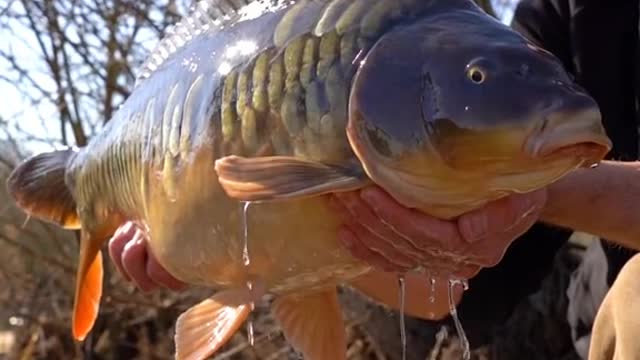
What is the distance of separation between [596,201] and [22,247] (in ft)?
13.2

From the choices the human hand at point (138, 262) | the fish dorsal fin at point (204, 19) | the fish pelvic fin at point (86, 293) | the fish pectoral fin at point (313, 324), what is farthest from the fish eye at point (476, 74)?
the fish pelvic fin at point (86, 293)

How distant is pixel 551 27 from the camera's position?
2.71 meters

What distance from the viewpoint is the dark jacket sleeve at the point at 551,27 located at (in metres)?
2.71

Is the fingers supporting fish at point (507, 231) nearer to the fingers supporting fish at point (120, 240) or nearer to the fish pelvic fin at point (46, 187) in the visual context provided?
the fingers supporting fish at point (120, 240)

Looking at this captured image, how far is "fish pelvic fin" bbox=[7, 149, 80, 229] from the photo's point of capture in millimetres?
2365

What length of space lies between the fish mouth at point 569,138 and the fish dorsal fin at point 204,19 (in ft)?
1.58

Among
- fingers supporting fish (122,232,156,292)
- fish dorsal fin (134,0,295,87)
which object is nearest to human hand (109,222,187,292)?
Result: fingers supporting fish (122,232,156,292)

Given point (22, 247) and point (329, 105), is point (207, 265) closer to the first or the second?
point (329, 105)

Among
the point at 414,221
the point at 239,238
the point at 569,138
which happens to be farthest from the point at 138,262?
the point at 569,138

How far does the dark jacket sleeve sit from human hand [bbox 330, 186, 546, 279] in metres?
1.18

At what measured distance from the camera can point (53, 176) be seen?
→ 7.79 feet

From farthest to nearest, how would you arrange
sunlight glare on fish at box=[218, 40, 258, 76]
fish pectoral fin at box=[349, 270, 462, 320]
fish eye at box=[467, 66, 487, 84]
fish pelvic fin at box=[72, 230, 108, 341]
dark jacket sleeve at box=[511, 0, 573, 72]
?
dark jacket sleeve at box=[511, 0, 573, 72], fish pelvic fin at box=[72, 230, 108, 341], fish pectoral fin at box=[349, 270, 462, 320], sunlight glare on fish at box=[218, 40, 258, 76], fish eye at box=[467, 66, 487, 84]

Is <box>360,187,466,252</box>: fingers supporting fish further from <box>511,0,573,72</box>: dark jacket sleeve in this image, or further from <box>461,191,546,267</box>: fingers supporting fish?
<box>511,0,573,72</box>: dark jacket sleeve

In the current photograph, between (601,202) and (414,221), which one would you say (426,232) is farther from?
(601,202)
